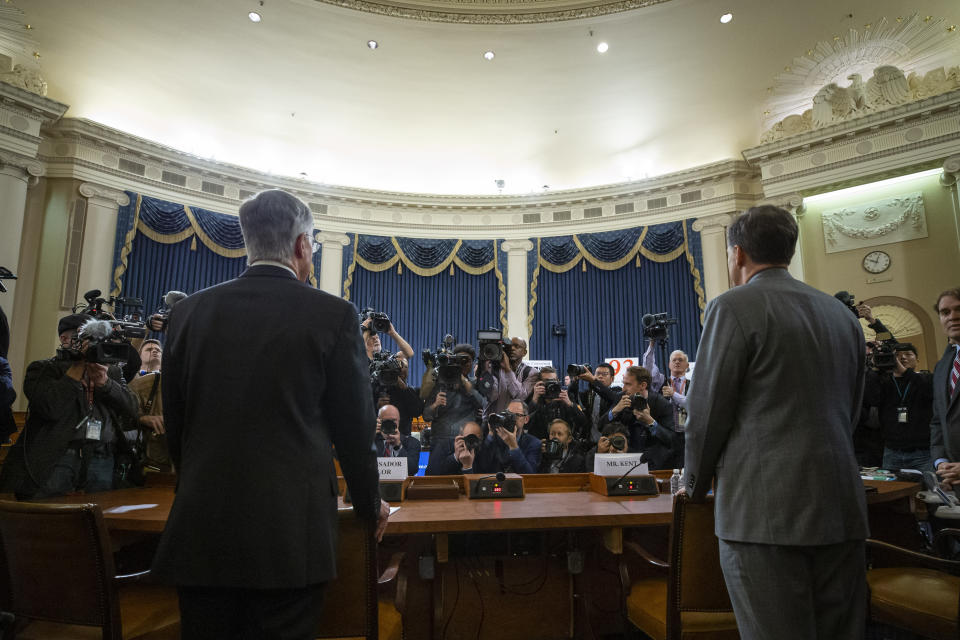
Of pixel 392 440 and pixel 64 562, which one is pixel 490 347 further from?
pixel 64 562

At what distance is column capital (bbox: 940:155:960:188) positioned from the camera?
21.2 feet

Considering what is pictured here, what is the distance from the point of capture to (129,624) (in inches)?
65.9

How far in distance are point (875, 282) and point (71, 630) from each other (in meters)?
8.14

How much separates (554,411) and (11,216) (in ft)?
21.7

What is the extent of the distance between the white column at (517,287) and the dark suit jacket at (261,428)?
25.2 ft

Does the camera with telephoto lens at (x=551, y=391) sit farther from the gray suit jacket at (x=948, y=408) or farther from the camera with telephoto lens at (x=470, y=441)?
the gray suit jacket at (x=948, y=408)

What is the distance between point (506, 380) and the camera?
13.2 feet

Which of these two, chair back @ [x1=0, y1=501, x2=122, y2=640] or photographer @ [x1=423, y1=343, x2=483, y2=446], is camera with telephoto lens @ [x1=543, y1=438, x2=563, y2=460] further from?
chair back @ [x1=0, y1=501, x2=122, y2=640]

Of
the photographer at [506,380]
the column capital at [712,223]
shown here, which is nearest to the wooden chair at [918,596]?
the photographer at [506,380]

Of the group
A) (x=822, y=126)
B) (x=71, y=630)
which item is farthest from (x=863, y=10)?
(x=71, y=630)

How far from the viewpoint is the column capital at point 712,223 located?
802 centimetres

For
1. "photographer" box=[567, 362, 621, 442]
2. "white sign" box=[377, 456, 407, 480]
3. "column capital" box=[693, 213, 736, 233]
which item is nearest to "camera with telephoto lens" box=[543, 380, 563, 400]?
"photographer" box=[567, 362, 621, 442]

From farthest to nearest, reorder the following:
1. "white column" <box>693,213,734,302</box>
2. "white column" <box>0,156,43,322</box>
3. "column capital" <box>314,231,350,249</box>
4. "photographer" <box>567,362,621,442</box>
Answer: "column capital" <box>314,231,350,249</box> < "white column" <box>693,213,734,302</box> < "white column" <box>0,156,43,322</box> < "photographer" <box>567,362,621,442</box>

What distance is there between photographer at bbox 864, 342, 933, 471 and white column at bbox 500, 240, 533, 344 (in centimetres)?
525
